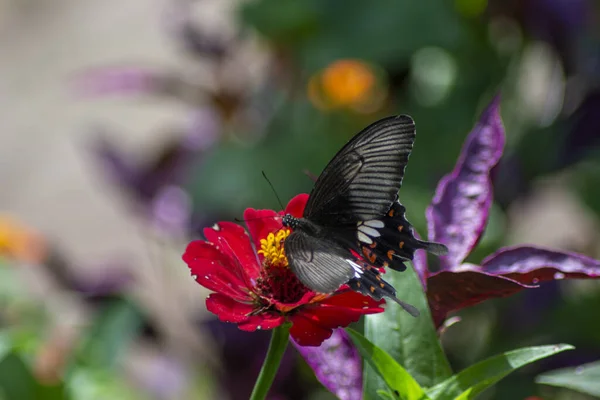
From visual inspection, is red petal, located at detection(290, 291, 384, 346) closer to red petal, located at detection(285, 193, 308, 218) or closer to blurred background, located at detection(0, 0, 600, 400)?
red petal, located at detection(285, 193, 308, 218)

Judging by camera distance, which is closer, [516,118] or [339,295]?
[339,295]

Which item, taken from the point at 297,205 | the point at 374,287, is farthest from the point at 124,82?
the point at 374,287

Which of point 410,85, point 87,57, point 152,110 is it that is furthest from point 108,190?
point 410,85

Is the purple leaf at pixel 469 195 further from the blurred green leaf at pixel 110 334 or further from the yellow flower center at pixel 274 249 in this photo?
the blurred green leaf at pixel 110 334

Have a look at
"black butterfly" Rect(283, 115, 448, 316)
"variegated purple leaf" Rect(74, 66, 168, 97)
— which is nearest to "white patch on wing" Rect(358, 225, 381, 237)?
"black butterfly" Rect(283, 115, 448, 316)

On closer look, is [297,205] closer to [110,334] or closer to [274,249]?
[274,249]

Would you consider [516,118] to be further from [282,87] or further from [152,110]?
[152,110]
